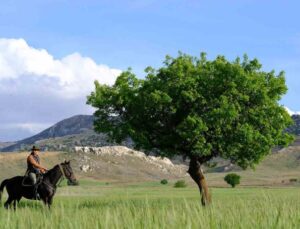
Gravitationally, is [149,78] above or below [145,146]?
above

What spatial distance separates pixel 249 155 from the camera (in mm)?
38281

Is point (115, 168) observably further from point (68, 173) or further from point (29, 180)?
point (68, 173)

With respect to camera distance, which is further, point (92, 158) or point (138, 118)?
point (92, 158)

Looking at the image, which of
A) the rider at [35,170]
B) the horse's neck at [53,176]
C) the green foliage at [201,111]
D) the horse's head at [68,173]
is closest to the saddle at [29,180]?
the rider at [35,170]

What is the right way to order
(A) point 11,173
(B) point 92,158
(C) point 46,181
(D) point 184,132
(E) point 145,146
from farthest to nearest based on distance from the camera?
(B) point 92,158
(A) point 11,173
(E) point 145,146
(D) point 184,132
(C) point 46,181

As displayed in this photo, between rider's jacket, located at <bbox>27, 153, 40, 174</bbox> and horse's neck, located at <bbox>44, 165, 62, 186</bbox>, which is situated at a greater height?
rider's jacket, located at <bbox>27, 153, 40, 174</bbox>

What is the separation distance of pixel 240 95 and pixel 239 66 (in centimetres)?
269

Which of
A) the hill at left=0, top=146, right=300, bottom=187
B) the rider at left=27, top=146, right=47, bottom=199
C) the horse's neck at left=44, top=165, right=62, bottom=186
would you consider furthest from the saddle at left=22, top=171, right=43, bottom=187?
the hill at left=0, top=146, right=300, bottom=187

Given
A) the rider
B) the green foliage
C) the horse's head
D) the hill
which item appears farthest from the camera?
the hill

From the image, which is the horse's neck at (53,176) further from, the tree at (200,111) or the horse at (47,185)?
the tree at (200,111)

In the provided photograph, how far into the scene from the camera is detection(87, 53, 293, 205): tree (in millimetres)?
36062

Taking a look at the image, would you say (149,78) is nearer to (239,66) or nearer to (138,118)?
(138,118)

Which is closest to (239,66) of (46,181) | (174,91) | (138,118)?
(174,91)

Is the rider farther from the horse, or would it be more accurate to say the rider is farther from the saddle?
the horse
